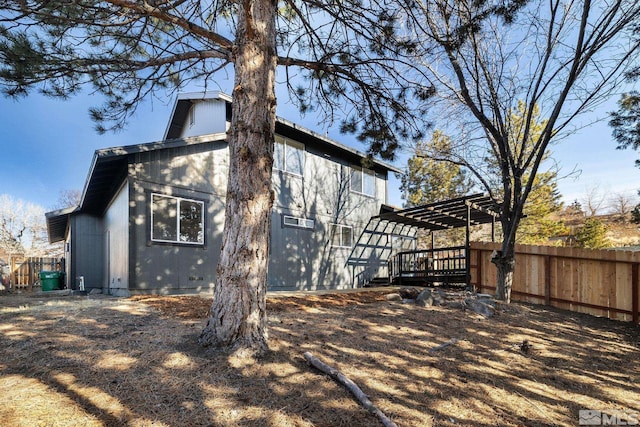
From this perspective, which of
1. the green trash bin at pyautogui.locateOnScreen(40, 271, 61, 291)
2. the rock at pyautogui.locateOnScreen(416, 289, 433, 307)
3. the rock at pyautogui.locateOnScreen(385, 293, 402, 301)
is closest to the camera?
the rock at pyautogui.locateOnScreen(416, 289, 433, 307)

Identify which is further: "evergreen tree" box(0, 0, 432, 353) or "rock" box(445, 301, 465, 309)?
"rock" box(445, 301, 465, 309)

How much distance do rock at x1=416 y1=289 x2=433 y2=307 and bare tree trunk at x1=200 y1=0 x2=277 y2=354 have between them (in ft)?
11.9

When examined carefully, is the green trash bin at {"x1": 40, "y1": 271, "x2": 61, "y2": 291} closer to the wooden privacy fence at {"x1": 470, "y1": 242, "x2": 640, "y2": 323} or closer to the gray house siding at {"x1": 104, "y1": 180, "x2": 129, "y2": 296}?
the gray house siding at {"x1": 104, "y1": 180, "x2": 129, "y2": 296}

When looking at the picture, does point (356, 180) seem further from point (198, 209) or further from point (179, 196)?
point (179, 196)

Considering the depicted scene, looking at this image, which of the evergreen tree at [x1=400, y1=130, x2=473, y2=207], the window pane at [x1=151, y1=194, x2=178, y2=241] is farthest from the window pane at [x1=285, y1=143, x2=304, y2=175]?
the evergreen tree at [x1=400, y1=130, x2=473, y2=207]

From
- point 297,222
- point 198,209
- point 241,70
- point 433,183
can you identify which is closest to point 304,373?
point 241,70

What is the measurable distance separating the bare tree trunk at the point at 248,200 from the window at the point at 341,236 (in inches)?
330

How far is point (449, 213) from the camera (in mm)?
11227

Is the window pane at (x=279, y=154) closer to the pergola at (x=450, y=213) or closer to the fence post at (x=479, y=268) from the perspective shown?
the pergola at (x=450, y=213)

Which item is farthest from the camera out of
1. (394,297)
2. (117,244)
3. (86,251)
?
(86,251)

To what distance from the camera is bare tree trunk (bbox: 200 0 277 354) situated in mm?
3164

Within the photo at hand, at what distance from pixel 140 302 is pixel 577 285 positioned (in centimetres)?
856

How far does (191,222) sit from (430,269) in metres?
7.52

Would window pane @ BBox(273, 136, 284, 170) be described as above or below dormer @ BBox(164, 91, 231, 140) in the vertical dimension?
below
